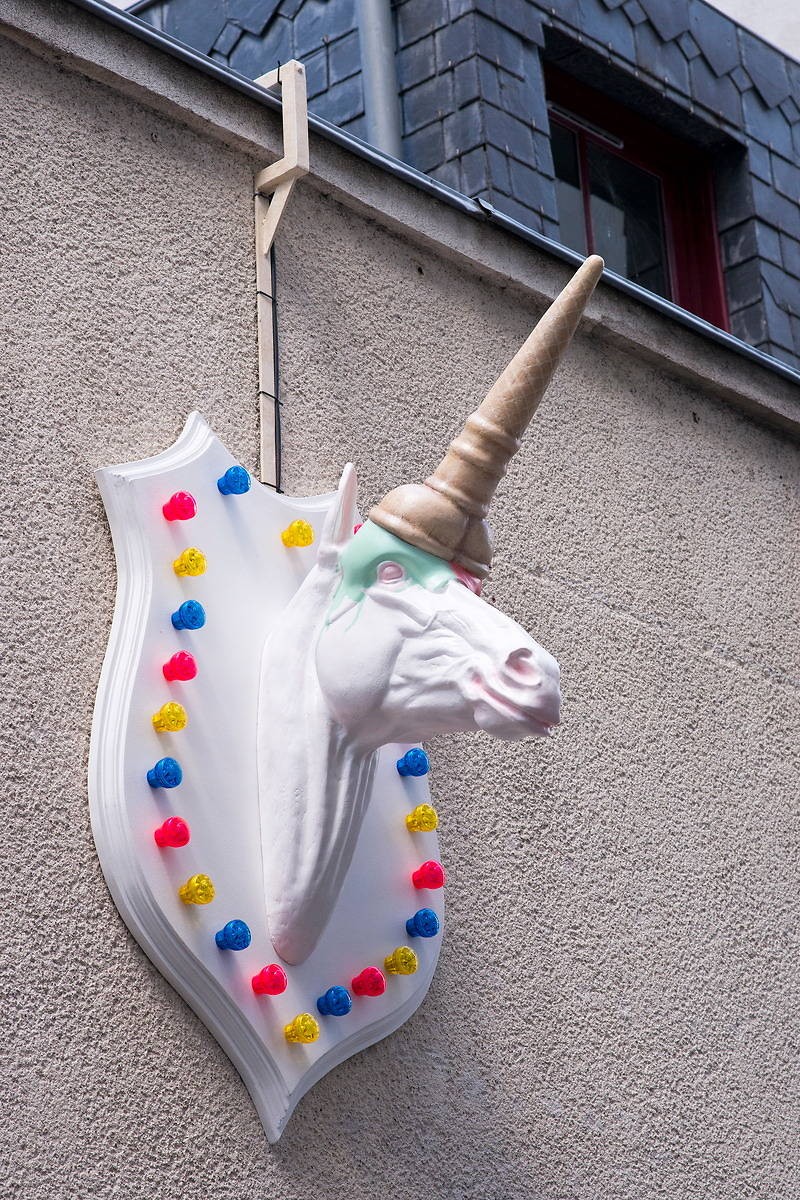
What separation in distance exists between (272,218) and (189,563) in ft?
3.05

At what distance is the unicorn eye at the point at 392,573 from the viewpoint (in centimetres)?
269

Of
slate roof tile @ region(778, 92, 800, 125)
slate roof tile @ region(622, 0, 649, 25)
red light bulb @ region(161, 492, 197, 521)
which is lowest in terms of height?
red light bulb @ region(161, 492, 197, 521)

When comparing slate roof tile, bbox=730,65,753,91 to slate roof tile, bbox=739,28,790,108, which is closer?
slate roof tile, bbox=730,65,753,91

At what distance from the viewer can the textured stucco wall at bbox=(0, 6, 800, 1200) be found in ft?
8.57

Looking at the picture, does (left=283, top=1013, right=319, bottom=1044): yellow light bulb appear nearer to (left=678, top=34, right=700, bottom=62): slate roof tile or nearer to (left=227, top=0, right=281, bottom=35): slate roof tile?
(left=227, top=0, right=281, bottom=35): slate roof tile

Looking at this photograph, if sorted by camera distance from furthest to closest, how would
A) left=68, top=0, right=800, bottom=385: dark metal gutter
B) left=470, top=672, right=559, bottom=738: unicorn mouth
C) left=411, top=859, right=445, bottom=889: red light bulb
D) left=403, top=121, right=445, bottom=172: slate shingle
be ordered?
left=403, top=121, right=445, bottom=172: slate shingle
left=68, top=0, right=800, bottom=385: dark metal gutter
left=411, top=859, right=445, bottom=889: red light bulb
left=470, top=672, right=559, bottom=738: unicorn mouth

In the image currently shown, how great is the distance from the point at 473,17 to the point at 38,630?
2925mm

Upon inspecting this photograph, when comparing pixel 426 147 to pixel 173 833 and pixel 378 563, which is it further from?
pixel 173 833

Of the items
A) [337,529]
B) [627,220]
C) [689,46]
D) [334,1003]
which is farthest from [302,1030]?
[689,46]

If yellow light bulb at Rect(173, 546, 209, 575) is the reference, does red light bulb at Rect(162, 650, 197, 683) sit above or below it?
below

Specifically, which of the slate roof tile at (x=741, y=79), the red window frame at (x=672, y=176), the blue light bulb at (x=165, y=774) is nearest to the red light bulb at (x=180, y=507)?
the blue light bulb at (x=165, y=774)

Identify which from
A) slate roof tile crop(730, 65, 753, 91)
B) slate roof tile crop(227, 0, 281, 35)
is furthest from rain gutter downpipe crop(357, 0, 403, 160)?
slate roof tile crop(730, 65, 753, 91)

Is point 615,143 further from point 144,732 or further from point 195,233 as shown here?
point 144,732

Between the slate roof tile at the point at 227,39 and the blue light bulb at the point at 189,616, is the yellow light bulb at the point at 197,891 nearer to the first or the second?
the blue light bulb at the point at 189,616
